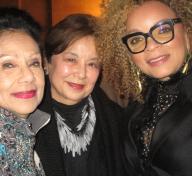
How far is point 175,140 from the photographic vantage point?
214 centimetres

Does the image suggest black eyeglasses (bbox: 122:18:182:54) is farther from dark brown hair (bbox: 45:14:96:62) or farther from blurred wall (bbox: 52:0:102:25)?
blurred wall (bbox: 52:0:102:25)

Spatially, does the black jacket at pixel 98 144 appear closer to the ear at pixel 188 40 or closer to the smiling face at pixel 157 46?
the smiling face at pixel 157 46

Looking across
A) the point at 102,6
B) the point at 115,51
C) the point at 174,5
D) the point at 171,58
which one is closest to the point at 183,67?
the point at 171,58

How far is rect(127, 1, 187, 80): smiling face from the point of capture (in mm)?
2277

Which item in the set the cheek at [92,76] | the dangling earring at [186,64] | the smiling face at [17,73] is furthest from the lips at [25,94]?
the dangling earring at [186,64]

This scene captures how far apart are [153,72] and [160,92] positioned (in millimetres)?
192

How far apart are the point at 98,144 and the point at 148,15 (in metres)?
1.27

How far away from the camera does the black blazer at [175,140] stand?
82.6 inches

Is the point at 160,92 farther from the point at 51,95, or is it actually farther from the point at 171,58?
the point at 51,95

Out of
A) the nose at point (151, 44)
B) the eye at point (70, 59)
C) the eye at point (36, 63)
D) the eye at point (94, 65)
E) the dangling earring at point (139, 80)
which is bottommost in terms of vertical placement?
the dangling earring at point (139, 80)

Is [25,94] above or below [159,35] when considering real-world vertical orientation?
below

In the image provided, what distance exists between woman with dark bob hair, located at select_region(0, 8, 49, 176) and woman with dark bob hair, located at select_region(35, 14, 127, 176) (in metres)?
0.71

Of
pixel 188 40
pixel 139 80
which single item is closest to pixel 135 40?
pixel 188 40

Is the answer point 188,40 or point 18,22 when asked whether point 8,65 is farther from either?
point 188,40
